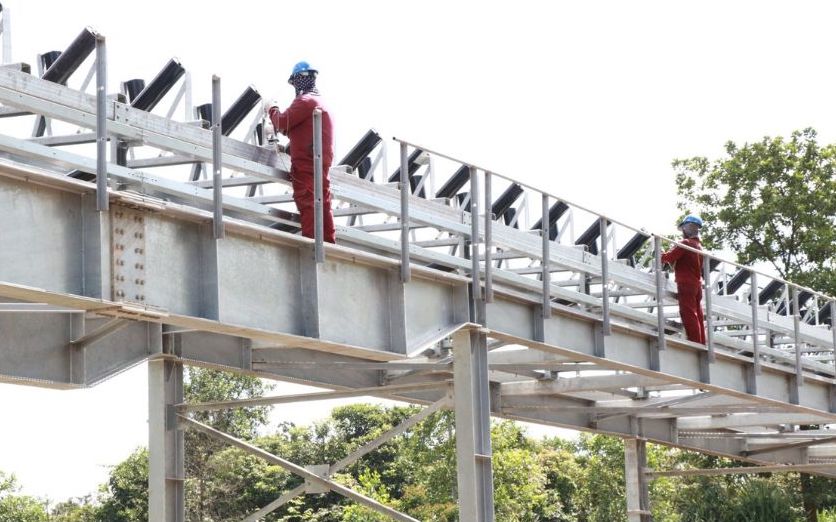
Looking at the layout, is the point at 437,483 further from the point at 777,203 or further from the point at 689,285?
the point at 689,285

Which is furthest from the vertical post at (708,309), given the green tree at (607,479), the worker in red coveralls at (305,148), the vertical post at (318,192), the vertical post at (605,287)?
the green tree at (607,479)

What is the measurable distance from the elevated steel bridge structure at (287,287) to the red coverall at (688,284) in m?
0.24

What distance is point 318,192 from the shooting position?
13250 mm

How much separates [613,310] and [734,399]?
4.93 meters

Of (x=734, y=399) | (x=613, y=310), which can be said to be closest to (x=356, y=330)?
(x=613, y=310)

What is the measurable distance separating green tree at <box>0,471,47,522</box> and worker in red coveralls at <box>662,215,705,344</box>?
50359 mm

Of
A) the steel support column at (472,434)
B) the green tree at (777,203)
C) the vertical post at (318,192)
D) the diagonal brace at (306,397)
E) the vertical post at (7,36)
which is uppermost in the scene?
the green tree at (777,203)

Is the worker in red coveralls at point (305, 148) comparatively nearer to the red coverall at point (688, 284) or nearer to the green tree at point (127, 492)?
the red coverall at point (688, 284)

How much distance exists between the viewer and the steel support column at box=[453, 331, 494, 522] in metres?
15.0

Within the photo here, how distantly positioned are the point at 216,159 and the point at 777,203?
33086 mm

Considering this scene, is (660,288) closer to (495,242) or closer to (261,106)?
(495,242)

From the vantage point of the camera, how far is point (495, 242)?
16.9m

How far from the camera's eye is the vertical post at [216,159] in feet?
40.6

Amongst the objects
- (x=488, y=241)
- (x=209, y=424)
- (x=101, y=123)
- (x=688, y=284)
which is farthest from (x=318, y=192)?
(x=209, y=424)
